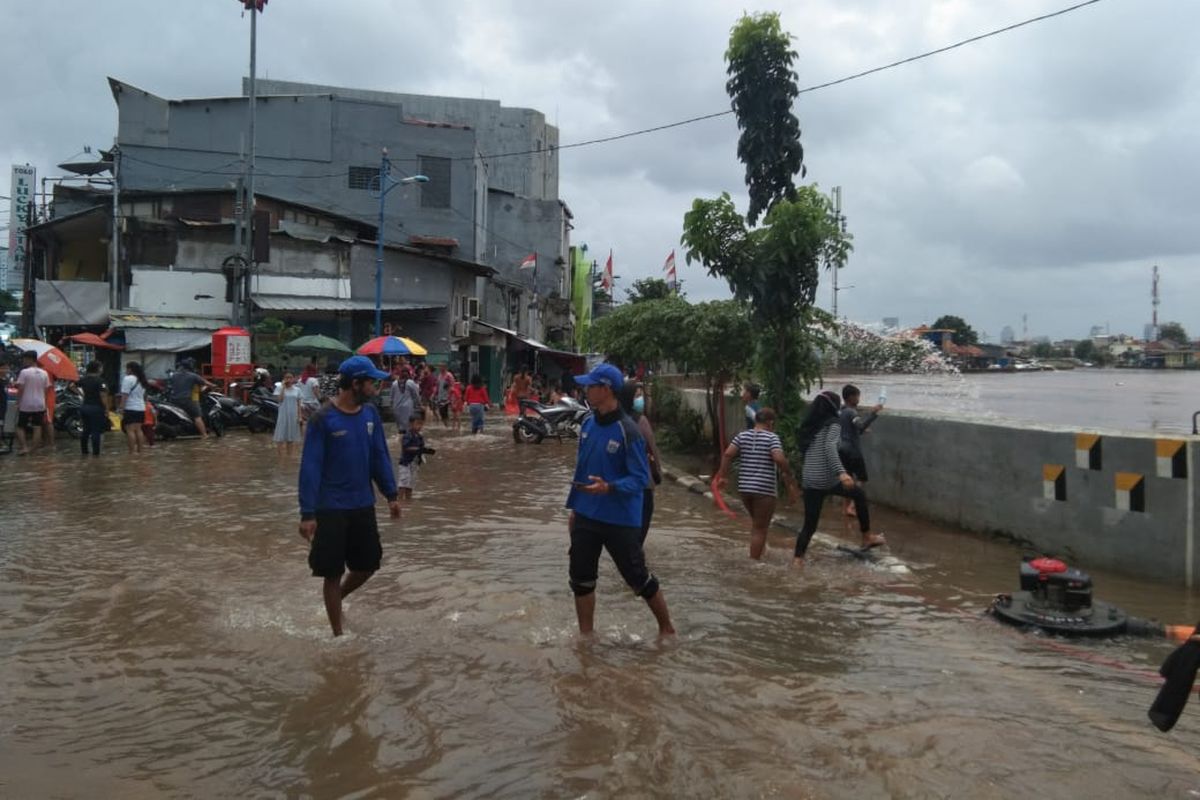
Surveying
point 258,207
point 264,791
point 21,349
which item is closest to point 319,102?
point 258,207

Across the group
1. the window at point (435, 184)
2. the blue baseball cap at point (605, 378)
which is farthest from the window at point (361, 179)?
the blue baseball cap at point (605, 378)

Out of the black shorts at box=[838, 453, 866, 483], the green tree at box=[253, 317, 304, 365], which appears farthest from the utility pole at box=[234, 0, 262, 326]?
the black shorts at box=[838, 453, 866, 483]

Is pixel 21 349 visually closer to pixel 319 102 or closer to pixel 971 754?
pixel 971 754

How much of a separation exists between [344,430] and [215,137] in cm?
3624

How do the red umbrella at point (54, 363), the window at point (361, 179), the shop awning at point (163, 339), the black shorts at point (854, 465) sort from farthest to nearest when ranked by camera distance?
the window at point (361, 179), the shop awning at point (163, 339), the red umbrella at point (54, 363), the black shorts at point (854, 465)

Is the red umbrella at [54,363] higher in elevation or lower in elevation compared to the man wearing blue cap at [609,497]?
higher

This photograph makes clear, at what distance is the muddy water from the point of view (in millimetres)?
3795

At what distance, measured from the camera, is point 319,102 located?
37.8 meters

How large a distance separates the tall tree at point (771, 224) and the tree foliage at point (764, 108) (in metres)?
0.01

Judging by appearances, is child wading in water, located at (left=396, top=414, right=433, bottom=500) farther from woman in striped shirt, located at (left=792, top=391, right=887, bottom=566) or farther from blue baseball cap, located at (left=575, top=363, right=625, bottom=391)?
blue baseball cap, located at (left=575, top=363, right=625, bottom=391)

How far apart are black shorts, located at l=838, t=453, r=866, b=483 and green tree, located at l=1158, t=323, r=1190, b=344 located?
4611 cm

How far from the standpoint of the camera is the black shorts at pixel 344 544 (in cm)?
534

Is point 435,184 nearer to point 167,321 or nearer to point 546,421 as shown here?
point 167,321

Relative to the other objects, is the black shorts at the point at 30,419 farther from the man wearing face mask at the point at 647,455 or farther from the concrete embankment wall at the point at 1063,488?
the concrete embankment wall at the point at 1063,488
